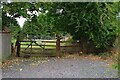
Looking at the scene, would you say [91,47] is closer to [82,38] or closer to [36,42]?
[82,38]

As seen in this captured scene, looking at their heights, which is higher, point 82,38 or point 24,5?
point 24,5

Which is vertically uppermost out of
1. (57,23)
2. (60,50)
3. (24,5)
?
(24,5)

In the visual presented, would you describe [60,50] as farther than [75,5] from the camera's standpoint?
Yes

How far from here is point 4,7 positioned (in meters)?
8.67

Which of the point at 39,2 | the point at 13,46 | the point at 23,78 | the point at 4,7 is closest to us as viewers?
the point at 23,78

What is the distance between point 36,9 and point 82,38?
7.82ft

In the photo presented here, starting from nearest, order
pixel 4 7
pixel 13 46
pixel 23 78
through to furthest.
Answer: pixel 23 78 → pixel 4 7 → pixel 13 46

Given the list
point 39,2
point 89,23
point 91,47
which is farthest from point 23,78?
point 91,47

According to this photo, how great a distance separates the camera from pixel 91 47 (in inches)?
432

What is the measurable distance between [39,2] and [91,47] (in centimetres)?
303

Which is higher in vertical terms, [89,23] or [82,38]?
[89,23]

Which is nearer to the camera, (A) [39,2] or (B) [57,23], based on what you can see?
(A) [39,2]

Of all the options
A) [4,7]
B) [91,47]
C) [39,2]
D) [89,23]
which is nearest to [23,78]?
[4,7]

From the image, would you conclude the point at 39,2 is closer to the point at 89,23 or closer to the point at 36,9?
the point at 36,9
